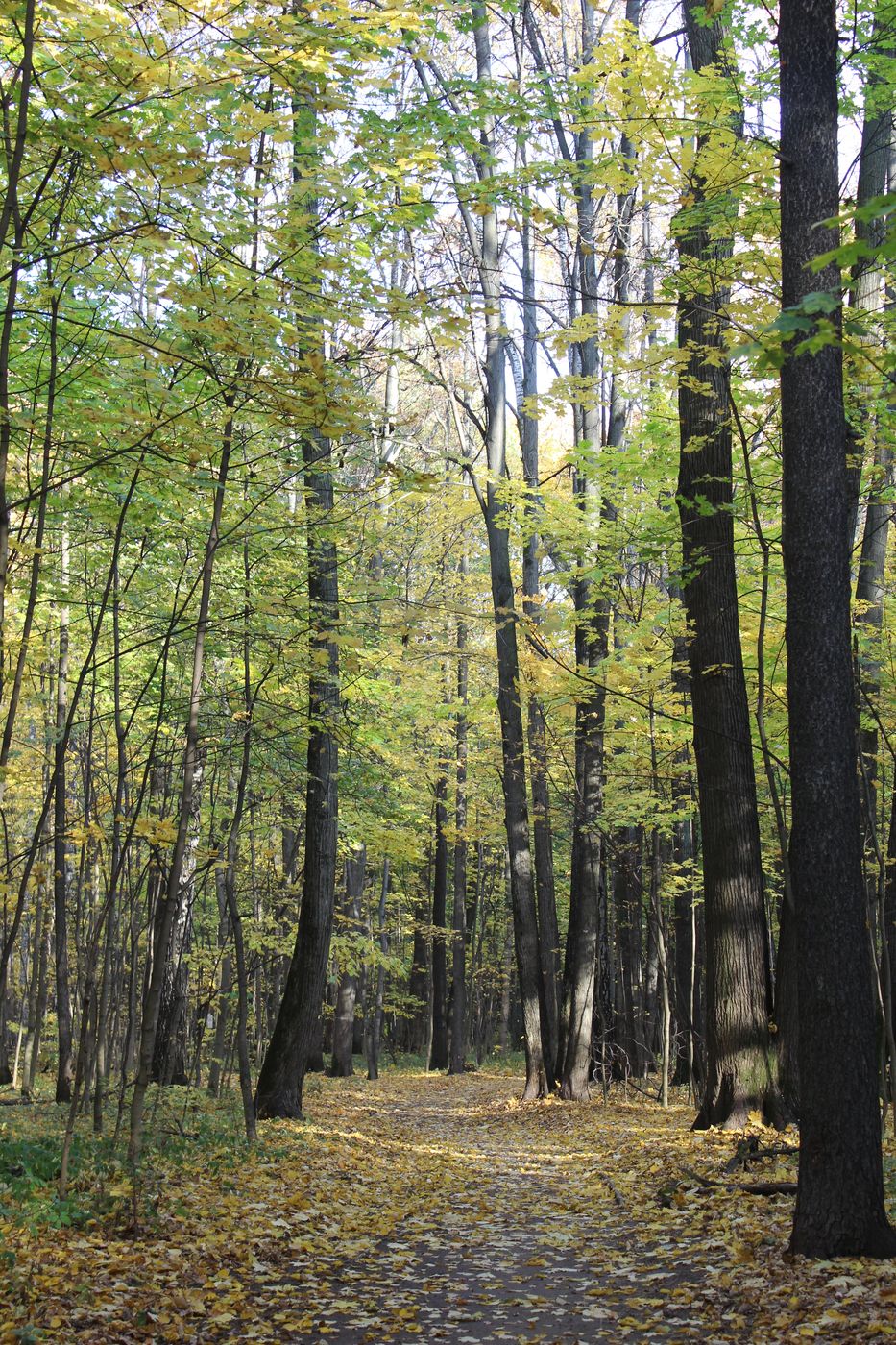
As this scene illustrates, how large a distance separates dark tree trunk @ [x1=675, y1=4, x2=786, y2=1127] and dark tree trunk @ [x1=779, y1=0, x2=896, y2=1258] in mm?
2503

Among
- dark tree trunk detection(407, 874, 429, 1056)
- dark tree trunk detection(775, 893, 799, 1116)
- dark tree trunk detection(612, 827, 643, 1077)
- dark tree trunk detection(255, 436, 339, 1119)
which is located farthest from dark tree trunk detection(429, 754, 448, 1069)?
dark tree trunk detection(775, 893, 799, 1116)

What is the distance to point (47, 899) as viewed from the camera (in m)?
16.8

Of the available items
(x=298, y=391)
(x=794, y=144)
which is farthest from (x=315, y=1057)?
(x=794, y=144)

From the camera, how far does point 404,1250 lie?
5.92 m

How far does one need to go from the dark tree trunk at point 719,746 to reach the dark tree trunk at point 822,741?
98.6 inches

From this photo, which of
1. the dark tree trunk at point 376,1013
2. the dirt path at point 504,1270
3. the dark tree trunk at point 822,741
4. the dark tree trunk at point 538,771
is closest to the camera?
the dirt path at point 504,1270

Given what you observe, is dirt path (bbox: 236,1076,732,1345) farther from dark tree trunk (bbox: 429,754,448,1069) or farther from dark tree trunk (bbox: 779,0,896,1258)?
dark tree trunk (bbox: 429,754,448,1069)

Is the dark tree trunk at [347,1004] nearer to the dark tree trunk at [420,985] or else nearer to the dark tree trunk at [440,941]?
the dark tree trunk at [440,941]

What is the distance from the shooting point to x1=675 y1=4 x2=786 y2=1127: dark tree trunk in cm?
829

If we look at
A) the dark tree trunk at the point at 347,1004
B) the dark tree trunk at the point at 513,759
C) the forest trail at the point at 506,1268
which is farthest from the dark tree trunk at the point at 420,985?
the forest trail at the point at 506,1268

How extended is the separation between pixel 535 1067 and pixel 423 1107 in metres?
2.64

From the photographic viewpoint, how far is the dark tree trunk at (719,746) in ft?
27.2

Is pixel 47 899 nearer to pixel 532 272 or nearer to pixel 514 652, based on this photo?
pixel 514 652

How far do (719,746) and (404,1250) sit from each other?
15.6ft
